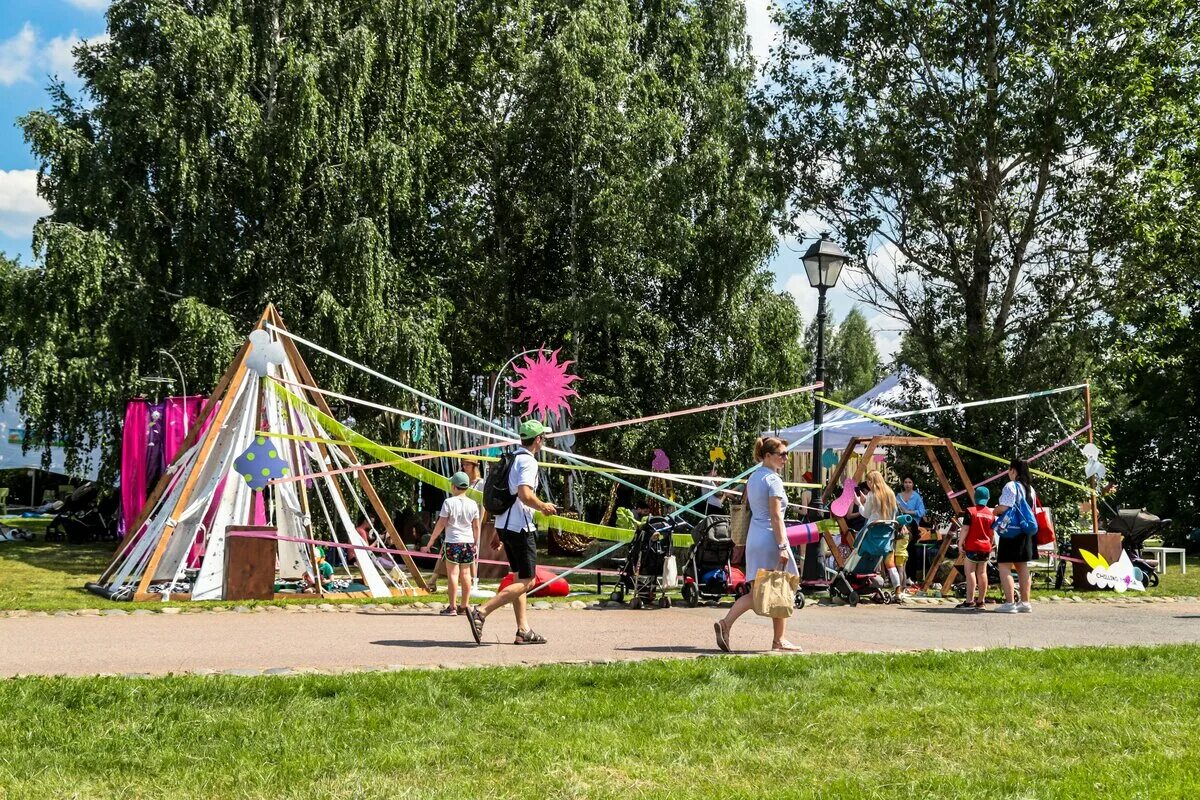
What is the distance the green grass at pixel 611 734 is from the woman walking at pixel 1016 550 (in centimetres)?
551

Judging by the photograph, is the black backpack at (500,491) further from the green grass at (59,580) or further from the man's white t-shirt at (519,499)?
the green grass at (59,580)

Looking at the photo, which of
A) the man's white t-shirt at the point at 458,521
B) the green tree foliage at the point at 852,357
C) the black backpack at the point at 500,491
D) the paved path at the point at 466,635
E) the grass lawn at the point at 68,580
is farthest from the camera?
the green tree foliage at the point at 852,357

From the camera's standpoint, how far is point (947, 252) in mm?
21672

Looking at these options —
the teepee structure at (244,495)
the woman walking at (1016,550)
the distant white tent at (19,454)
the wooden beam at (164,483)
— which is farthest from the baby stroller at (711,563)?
the distant white tent at (19,454)

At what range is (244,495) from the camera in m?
14.6

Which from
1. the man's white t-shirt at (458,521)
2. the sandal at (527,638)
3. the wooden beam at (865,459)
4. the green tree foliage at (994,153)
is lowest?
the sandal at (527,638)

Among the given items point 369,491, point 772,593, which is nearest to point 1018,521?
point 772,593

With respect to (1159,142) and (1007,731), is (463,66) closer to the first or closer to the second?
(1159,142)

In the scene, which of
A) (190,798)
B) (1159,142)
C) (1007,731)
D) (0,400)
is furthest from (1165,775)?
(0,400)

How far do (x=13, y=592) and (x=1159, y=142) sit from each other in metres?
18.1

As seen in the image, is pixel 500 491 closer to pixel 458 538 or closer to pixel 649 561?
pixel 458 538

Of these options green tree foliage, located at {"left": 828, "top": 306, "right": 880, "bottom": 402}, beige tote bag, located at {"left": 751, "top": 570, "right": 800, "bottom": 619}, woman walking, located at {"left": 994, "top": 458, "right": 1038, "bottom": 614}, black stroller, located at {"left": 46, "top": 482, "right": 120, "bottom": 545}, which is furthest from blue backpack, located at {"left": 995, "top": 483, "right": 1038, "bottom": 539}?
green tree foliage, located at {"left": 828, "top": 306, "right": 880, "bottom": 402}

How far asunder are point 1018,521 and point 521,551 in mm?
6485

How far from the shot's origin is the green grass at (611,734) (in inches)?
197
